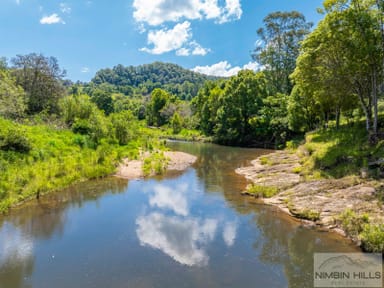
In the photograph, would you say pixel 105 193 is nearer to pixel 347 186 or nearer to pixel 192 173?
pixel 192 173

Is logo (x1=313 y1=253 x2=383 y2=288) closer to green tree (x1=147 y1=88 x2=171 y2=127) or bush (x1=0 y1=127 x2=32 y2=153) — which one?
bush (x1=0 y1=127 x2=32 y2=153)

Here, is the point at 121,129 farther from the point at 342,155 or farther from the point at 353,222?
the point at 353,222

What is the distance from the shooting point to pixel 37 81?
35.7 m

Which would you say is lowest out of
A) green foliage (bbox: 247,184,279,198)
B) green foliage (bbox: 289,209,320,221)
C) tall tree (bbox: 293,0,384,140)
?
green foliage (bbox: 289,209,320,221)

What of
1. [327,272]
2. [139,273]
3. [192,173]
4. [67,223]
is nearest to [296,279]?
[327,272]

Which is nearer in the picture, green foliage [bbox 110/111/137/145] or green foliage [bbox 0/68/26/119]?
green foliage [bbox 0/68/26/119]

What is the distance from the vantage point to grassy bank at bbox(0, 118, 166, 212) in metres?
16.7

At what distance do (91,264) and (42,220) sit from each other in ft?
18.0

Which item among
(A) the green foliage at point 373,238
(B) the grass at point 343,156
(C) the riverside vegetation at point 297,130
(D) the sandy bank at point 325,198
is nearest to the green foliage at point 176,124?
(C) the riverside vegetation at point 297,130

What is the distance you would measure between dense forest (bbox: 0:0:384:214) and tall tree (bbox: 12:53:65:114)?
0.11 metres

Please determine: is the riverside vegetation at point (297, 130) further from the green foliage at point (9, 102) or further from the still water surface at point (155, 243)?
the still water surface at point (155, 243)

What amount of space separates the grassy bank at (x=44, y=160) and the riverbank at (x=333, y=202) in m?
12.8

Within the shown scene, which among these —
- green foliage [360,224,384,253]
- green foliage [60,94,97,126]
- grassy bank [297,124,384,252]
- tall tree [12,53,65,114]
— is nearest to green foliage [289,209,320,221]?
grassy bank [297,124,384,252]

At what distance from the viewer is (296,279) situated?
28.9 feet
